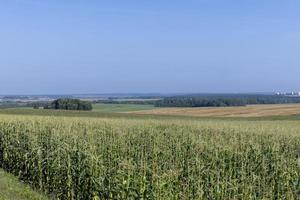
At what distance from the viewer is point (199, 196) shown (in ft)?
28.0

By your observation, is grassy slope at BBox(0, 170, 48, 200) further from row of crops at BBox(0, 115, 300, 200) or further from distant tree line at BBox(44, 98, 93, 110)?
distant tree line at BBox(44, 98, 93, 110)

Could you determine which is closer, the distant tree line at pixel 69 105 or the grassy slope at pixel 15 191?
the grassy slope at pixel 15 191

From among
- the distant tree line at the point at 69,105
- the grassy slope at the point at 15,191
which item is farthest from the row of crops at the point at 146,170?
the distant tree line at the point at 69,105

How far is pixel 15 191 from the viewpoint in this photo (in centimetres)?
1416

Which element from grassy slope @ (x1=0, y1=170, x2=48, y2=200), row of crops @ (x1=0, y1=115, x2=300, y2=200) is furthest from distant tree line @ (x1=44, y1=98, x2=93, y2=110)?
grassy slope @ (x1=0, y1=170, x2=48, y2=200)

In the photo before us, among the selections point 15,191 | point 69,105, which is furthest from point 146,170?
point 69,105

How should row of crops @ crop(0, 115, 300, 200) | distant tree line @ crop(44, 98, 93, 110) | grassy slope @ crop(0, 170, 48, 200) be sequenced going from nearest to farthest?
row of crops @ crop(0, 115, 300, 200) < grassy slope @ crop(0, 170, 48, 200) < distant tree line @ crop(44, 98, 93, 110)

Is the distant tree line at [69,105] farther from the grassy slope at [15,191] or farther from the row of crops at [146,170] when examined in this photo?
the grassy slope at [15,191]

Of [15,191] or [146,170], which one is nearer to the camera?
[146,170]

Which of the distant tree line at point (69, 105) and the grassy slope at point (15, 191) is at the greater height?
the distant tree line at point (69, 105)

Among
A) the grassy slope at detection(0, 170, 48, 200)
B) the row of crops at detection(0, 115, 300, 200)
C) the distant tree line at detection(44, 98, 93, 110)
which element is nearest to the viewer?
the row of crops at detection(0, 115, 300, 200)

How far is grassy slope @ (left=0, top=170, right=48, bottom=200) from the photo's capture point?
521 inches

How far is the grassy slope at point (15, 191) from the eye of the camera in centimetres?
1324

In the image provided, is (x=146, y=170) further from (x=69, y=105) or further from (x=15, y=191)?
(x=69, y=105)
